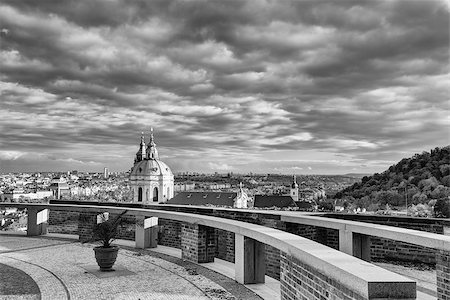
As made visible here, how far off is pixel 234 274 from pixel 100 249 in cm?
340

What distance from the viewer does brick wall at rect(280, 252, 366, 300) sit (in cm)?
413

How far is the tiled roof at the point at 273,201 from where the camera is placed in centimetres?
7988

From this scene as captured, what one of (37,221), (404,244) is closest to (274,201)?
(37,221)

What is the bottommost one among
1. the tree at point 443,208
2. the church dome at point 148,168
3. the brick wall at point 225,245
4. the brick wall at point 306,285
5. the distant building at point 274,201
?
the distant building at point 274,201

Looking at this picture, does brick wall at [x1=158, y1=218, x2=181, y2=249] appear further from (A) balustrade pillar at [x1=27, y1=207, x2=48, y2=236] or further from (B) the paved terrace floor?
(A) balustrade pillar at [x1=27, y1=207, x2=48, y2=236]

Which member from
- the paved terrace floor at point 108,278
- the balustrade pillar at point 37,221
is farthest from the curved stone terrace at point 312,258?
the balustrade pillar at point 37,221

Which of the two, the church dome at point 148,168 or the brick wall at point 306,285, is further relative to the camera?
the church dome at point 148,168

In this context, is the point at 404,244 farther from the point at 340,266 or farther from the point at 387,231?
the point at 340,266

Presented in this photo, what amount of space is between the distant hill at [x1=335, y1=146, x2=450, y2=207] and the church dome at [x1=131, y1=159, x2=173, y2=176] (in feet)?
120

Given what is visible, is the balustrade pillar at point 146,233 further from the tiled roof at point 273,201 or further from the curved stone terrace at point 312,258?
the tiled roof at point 273,201

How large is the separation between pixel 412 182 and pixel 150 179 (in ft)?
152

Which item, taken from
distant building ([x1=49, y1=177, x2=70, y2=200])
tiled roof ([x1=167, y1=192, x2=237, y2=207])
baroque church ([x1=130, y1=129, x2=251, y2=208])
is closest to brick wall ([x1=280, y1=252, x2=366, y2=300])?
distant building ([x1=49, y1=177, x2=70, y2=200])

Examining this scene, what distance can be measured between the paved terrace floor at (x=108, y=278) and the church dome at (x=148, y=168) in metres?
63.0

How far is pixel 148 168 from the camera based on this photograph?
7606 centimetres
